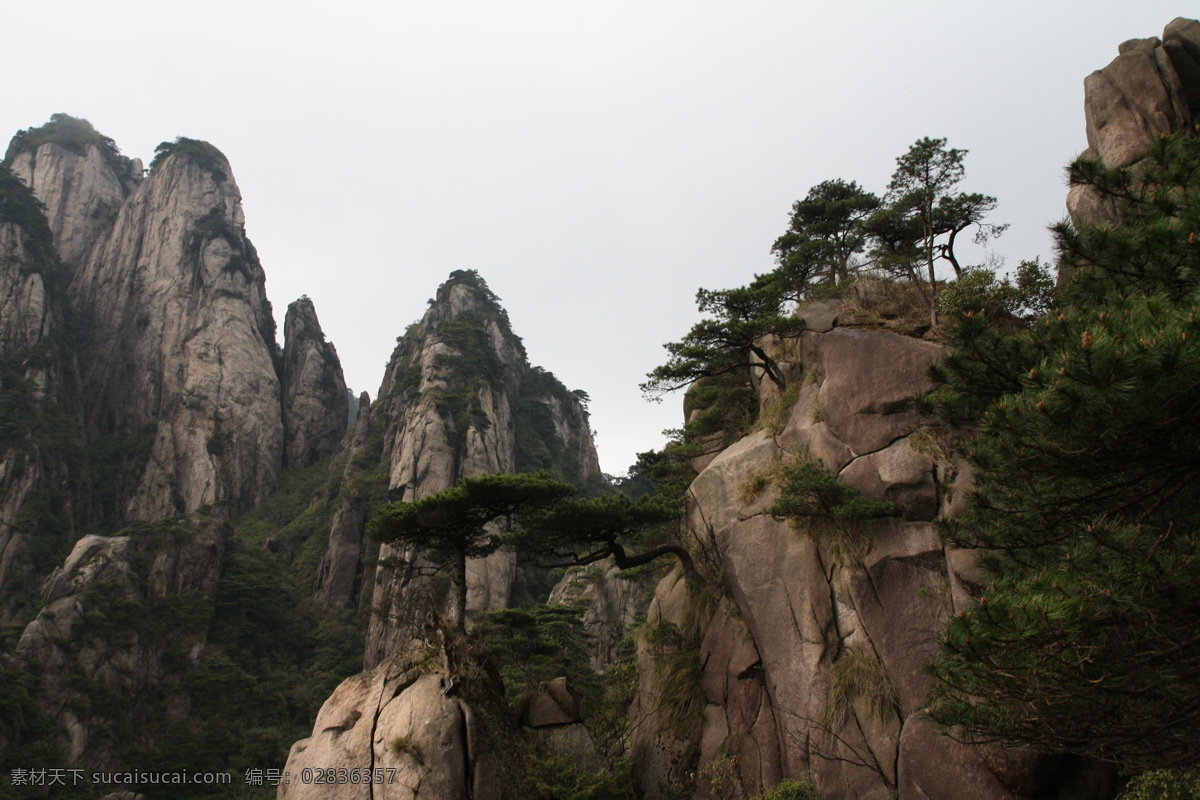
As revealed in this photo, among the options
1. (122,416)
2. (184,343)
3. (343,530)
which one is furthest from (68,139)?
(343,530)

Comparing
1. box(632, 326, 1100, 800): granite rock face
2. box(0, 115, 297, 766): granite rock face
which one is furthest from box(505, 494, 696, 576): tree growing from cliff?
box(0, 115, 297, 766): granite rock face

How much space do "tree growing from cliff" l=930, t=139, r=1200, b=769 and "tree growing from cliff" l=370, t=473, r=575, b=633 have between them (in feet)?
30.5

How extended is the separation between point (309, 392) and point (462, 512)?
184ft

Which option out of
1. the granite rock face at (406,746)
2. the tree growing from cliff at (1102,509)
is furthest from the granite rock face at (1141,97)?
the granite rock face at (406,746)

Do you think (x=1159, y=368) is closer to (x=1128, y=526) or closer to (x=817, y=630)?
(x=1128, y=526)

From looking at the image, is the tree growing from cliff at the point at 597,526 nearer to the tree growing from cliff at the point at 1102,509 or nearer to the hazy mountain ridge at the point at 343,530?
the hazy mountain ridge at the point at 343,530

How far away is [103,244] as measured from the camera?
6506 centimetres

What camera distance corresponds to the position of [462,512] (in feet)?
47.3

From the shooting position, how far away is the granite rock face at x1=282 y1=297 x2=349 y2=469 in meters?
62.3

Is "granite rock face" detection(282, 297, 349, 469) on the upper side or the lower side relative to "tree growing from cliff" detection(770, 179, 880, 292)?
upper

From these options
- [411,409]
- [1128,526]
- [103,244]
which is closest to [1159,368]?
[1128,526]

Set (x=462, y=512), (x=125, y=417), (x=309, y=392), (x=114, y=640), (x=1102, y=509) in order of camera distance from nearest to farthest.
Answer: (x=1102, y=509) → (x=462, y=512) → (x=114, y=640) → (x=125, y=417) → (x=309, y=392)

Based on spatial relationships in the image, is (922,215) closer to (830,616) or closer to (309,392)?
(830,616)

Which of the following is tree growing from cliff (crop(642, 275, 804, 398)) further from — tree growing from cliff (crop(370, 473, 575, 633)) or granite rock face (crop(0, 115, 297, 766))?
granite rock face (crop(0, 115, 297, 766))
